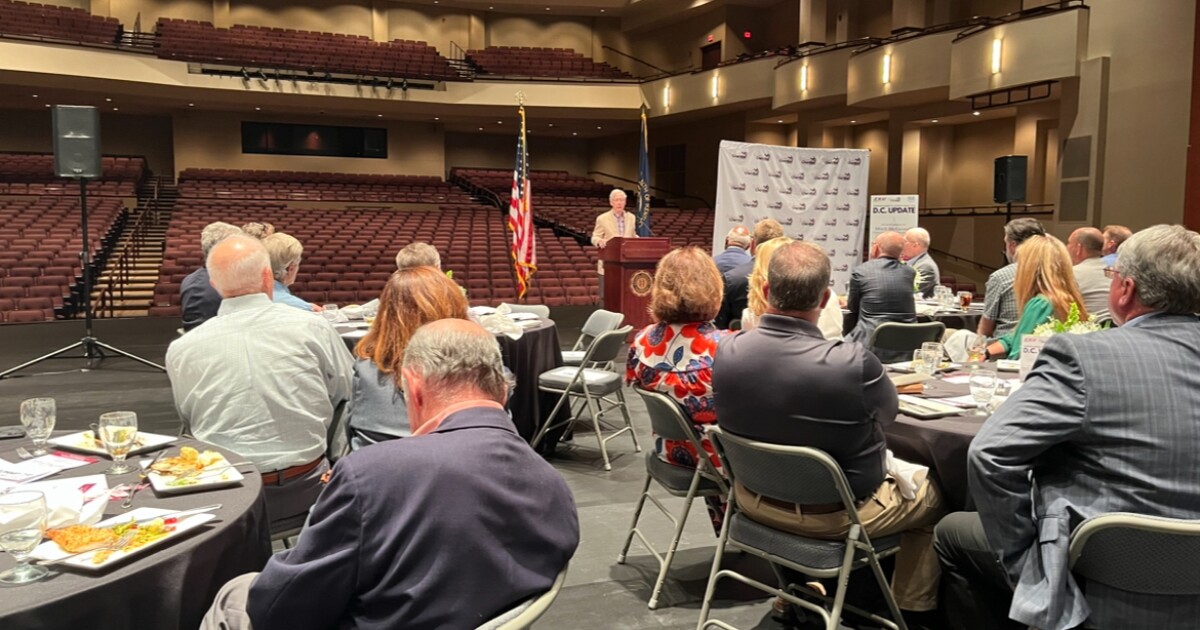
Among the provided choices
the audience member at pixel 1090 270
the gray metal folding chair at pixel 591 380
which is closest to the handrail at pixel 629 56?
the audience member at pixel 1090 270

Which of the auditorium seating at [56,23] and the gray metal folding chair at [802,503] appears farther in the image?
the auditorium seating at [56,23]

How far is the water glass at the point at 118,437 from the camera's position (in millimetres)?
1944

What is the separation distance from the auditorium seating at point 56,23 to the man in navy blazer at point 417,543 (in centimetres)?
1767

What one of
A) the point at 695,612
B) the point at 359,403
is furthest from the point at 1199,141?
the point at 359,403

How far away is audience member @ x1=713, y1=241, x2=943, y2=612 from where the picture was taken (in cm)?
209

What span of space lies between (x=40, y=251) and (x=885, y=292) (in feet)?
35.2

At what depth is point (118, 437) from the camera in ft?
6.42

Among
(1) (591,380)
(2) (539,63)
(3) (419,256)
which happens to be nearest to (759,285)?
(1) (591,380)

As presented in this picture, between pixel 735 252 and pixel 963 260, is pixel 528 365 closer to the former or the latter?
pixel 735 252

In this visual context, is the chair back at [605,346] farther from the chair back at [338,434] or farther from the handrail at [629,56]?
the handrail at [629,56]

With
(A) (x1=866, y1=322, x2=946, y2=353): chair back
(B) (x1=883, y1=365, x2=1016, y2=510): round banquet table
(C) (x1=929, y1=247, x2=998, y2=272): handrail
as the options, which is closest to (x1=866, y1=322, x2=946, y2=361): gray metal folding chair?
(A) (x1=866, y1=322, x2=946, y2=353): chair back

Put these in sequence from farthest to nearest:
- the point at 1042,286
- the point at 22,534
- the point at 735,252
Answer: the point at 735,252 < the point at 1042,286 < the point at 22,534

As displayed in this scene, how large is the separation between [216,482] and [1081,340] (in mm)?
1923

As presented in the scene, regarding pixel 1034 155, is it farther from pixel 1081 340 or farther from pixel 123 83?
pixel 123 83
